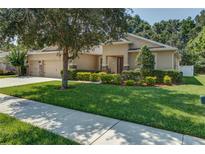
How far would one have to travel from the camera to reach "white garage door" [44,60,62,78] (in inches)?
888

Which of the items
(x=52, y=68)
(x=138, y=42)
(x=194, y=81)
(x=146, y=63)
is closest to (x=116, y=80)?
(x=146, y=63)

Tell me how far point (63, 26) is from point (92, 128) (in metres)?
5.84

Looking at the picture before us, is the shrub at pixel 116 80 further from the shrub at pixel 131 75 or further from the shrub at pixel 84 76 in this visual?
the shrub at pixel 84 76

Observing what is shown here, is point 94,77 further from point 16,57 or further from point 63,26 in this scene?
point 16,57

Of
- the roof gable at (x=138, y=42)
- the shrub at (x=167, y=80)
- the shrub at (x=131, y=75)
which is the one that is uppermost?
the roof gable at (x=138, y=42)

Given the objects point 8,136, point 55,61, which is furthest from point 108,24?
point 55,61

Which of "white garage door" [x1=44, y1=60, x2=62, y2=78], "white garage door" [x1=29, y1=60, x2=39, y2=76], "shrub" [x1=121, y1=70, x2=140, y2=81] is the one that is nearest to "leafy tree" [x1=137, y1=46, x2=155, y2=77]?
"shrub" [x1=121, y1=70, x2=140, y2=81]

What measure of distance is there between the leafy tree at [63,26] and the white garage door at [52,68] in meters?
10.5

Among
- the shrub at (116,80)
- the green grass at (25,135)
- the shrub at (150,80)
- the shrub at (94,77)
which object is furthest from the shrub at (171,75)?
the green grass at (25,135)

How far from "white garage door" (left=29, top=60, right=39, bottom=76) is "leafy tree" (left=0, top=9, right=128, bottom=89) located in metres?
13.7

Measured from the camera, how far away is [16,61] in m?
24.7

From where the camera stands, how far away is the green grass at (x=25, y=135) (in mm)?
4434
